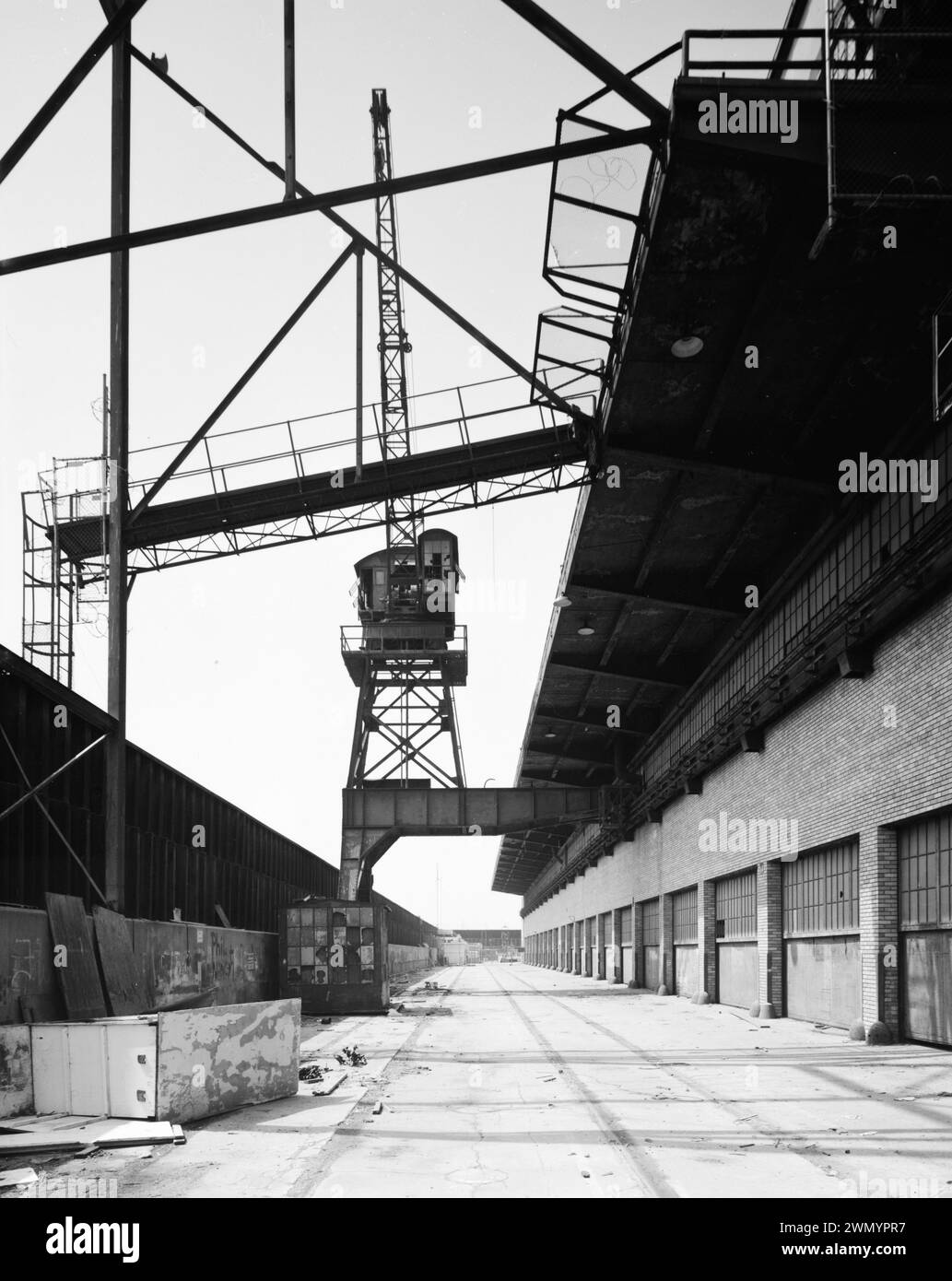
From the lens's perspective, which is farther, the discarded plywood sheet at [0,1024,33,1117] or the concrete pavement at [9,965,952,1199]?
the discarded plywood sheet at [0,1024,33,1117]

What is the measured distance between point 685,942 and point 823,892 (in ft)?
37.8

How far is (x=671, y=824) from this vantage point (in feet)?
101

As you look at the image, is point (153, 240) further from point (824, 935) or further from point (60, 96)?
point (824, 935)

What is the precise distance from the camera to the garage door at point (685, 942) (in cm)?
2875

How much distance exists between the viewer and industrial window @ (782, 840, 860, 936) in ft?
57.4

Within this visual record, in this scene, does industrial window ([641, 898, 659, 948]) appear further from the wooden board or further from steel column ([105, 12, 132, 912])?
the wooden board

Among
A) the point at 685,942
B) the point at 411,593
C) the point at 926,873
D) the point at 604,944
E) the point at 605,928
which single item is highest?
the point at 411,593

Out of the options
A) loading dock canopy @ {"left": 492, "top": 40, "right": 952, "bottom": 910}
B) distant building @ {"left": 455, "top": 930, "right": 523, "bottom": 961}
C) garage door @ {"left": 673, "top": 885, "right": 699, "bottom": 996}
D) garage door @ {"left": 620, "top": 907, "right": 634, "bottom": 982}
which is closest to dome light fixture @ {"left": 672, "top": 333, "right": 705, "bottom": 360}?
loading dock canopy @ {"left": 492, "top": 40, "right": 952, "bottom": 910}

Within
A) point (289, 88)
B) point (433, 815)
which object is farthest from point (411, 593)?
point (289, 88)

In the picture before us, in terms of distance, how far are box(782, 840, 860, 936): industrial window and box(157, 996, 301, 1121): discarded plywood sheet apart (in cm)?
924

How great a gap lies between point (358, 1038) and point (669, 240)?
12940mm

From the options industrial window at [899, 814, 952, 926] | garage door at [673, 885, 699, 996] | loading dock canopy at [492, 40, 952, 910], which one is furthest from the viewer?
garage door at [673, 885, 699, 996]

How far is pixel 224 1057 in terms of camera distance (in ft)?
33.8
